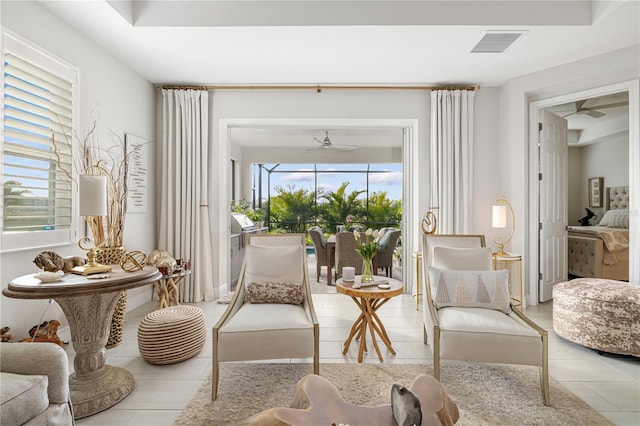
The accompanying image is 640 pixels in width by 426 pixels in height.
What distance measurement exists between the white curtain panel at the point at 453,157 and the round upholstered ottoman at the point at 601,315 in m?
1.43

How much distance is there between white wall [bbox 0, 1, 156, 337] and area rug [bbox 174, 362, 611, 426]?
149cm

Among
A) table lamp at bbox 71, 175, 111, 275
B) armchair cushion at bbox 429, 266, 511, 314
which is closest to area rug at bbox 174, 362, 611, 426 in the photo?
armchair cushion at bbox 429, 266, 511, 314

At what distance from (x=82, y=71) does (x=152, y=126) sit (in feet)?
3.85

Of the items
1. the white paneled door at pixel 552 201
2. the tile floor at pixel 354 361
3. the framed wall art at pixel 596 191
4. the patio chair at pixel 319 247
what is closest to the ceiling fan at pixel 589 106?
the white paneled door at pixel 552 201

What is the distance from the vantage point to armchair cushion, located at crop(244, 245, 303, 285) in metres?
2.65

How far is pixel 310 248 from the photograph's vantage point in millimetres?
8531

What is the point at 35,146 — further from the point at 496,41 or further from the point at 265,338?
the point at 496,41

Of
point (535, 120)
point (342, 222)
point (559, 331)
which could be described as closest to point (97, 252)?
point (559, 331)

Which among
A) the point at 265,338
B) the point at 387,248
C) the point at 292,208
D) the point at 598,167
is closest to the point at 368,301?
the point at 265,338

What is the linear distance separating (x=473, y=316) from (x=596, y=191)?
547 centimetres

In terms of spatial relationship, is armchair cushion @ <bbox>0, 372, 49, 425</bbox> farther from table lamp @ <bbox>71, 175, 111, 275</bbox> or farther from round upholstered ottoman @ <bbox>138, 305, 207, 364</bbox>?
round upholstered ottoman @ <bbox>138, 305, 207, 364</bbox>

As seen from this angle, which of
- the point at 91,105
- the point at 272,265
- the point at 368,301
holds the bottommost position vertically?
the point at 368,301

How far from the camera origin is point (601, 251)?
439 centimetres

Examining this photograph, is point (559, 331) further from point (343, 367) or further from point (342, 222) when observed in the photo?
point (342, 222)
